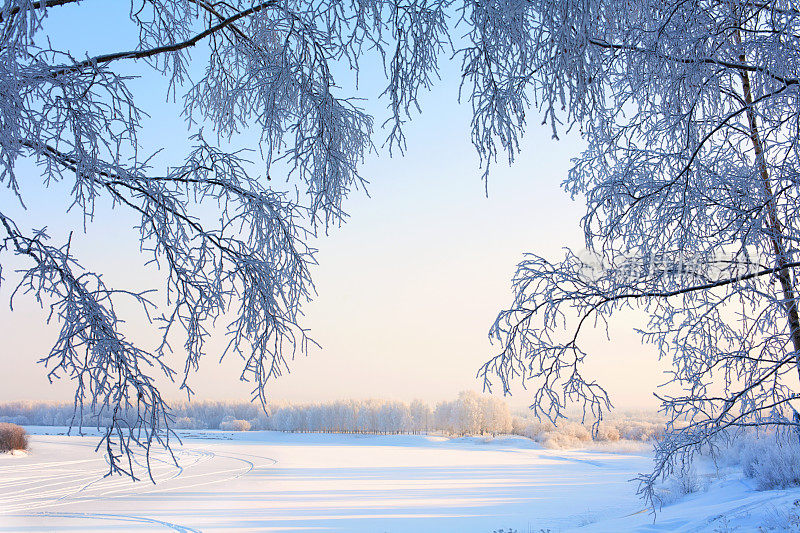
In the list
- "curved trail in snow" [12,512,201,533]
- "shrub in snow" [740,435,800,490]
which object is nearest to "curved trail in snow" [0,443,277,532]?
"curved trail in snow" [12,512,201,533]

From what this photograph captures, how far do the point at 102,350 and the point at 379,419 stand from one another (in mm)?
69908

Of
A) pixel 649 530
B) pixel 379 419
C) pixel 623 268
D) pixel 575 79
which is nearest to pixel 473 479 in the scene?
pixel 649 530

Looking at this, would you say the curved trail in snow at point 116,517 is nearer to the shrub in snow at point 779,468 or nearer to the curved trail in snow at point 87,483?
the curved trail in snow at point 87,483

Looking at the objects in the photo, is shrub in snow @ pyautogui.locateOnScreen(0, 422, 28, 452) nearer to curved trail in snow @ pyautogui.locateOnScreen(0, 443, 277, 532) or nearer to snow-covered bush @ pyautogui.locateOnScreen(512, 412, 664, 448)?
curved trail in snow @ pyautogui.locateOnScreen(0, 443, 277, 532)

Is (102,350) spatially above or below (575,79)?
below

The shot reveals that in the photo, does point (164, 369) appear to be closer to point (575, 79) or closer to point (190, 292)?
point (190, 292)

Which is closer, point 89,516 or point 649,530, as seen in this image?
point 649,530

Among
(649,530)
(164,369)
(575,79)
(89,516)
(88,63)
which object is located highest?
(88,63)

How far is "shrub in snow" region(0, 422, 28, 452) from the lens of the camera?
93.6 ft

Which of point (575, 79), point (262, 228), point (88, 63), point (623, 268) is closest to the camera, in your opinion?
point (575, 79)

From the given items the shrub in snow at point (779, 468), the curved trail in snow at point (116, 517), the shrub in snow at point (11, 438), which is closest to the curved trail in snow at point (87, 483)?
the curved trail in snow at point (116, 517)

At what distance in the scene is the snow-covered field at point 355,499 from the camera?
11.0 metres

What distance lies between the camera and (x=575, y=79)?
1598 millimetres

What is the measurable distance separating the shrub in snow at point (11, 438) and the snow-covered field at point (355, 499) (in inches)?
61.9
